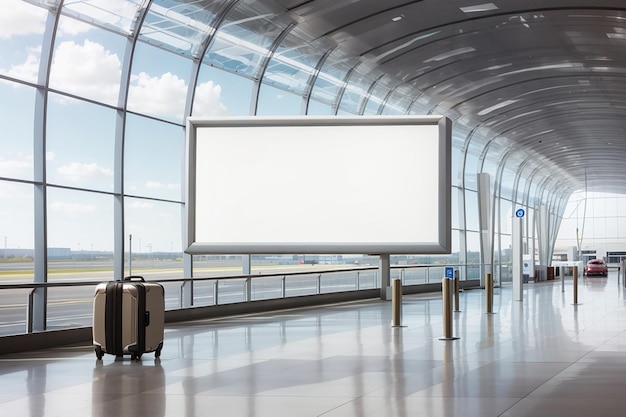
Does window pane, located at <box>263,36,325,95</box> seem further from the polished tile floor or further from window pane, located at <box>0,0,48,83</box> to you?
window pane, located at <box>0,0,48,83</box>

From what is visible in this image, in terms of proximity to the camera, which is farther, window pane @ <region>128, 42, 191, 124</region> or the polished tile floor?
window pane @ <region>128, 42, 191, 124</region>

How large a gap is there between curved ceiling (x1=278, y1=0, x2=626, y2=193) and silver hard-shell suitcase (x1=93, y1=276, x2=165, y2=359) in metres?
8.13

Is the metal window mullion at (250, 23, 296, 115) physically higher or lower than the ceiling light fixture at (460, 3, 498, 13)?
lower

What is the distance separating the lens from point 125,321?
1173cm

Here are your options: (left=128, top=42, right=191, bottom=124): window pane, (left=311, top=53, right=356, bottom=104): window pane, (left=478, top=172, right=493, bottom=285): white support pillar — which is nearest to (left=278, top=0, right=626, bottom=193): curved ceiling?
(left=311, top=53, right=356, bottom=104): window pane

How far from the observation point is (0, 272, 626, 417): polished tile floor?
758 cm

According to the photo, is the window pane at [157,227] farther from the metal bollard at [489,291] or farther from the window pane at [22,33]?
the window pane at [22,33]

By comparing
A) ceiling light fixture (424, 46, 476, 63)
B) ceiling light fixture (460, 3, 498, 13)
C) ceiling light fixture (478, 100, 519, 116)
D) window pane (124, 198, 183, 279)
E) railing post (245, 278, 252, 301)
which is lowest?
railing post (245, 278, 252, 301)

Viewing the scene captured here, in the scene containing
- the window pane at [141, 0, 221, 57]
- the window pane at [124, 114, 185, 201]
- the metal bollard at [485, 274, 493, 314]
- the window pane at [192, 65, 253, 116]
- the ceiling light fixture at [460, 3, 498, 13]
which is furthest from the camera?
the window pane at [124, 114, 185, 201]

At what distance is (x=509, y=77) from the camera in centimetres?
2591

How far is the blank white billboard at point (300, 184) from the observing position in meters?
11.0

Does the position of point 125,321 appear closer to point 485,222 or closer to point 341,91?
point 341,91

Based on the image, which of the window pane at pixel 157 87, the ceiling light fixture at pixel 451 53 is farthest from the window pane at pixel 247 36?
the window pane at pixel 157 87

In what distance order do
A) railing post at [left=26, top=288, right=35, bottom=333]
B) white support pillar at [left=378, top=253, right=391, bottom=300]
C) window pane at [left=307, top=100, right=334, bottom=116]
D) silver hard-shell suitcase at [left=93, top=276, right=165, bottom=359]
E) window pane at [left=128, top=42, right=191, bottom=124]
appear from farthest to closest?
window pane at [left=128, top=42, right=191, bottom=124]
white support pillar at [left=378, top=253, right=391, bottom=300]
window pane at [left=307, top=100, right=334, bottom=116]
railing post at [left=26, top=288, right=35, bottom=333]
silver hard-shell suitcase at [left=93, top=276, right=165, bottom=359]
